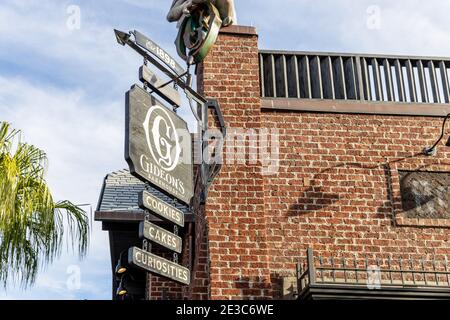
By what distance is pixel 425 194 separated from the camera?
10625 mm

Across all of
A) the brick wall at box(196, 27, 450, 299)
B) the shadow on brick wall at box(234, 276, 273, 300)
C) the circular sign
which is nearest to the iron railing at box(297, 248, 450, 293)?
the brick wall at box(196, 27, 450, 299)

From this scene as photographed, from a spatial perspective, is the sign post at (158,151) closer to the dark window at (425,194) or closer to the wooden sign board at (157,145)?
the wooden sign board at (157,145)

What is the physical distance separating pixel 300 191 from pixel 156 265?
350 cm

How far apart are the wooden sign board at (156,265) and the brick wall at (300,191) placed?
1550mm

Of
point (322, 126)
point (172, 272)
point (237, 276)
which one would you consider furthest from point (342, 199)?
point (172, 272)

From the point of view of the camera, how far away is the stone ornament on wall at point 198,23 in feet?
31.9

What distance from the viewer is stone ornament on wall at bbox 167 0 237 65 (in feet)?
31.9

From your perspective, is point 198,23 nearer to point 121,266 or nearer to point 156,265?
point 156,265

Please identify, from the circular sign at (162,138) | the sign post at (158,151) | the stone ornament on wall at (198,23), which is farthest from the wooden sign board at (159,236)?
the stone ornament on wall at (198,23)

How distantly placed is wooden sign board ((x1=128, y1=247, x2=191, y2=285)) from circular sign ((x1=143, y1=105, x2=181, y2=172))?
42.5 inches

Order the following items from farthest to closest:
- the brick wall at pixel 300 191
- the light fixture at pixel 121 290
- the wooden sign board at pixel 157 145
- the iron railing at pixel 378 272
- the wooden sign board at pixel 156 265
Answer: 1. the light fixture at pixel 121 290
2. the brick wall at pixel 300 191
3. the iron railing at pixel 378 272
4. the wooden sign board at pixel 157 145
5. the wooden sign board at pixel 156 265

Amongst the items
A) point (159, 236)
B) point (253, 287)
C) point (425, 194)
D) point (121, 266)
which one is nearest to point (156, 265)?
point (159, 236)

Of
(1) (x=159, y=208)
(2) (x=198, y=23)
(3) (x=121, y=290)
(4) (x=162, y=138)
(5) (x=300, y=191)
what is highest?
(2) (x=198, y=23)
